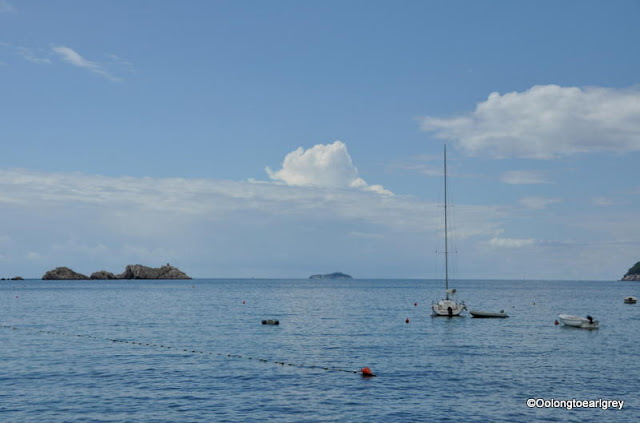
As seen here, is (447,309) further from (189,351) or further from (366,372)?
(366,372)

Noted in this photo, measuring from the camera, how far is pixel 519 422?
34.5m

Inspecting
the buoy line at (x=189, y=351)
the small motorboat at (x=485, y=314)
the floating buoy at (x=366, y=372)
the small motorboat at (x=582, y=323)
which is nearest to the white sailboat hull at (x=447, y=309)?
the small motorboat at (x=485, y=314)

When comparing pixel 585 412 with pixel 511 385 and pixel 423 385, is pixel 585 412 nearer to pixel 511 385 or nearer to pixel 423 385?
pixel 511 385

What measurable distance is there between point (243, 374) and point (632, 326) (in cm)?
7791

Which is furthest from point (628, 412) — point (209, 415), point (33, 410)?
point (33, 410)

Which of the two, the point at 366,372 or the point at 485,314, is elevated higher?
the point at 485,314

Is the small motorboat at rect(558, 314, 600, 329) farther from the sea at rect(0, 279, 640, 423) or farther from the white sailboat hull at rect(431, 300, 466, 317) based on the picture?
the white sailboat hull at rect(431, 300, 466, 317)

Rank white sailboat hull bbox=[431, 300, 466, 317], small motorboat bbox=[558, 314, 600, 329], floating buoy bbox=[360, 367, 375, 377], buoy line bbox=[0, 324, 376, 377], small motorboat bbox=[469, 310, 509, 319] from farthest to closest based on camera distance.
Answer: small motorboat bbox=[469, 310, 509, 319]
white sailboat hull bbox=[431, 300, 466, 317]
small motorboat bbox=[558, 314, 600, 329]
buoy line bbox=[0, 324, 376, 377]
floating buoy bbox=[360, 367, 375, 377]

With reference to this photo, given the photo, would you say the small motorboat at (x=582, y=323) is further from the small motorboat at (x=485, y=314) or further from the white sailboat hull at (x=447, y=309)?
the white sailboat hull at (x=447, y=309)

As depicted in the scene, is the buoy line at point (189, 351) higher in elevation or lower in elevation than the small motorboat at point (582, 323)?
lower

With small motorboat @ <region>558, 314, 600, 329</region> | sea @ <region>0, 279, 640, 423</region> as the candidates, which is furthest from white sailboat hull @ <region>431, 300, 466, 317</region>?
small motorboat @ <region>558, 314, 600, 329</region>

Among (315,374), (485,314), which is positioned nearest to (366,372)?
(315,374)

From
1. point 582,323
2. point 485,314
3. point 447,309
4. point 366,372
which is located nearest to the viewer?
point 366,372

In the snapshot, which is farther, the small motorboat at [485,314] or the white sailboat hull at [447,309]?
the small motorboat at [485,314]
